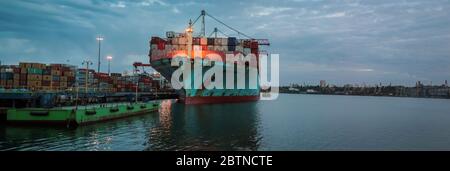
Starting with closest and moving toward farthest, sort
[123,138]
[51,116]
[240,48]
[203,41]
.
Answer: [123,138] → [51,116] → [203,41] → [240,48]

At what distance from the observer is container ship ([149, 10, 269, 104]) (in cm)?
6438

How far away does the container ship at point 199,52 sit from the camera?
64375 millimetres

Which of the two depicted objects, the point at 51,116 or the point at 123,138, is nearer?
the point at 123,138

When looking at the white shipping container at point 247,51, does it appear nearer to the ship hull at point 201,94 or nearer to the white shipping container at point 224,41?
the white shipping container at point 224,41

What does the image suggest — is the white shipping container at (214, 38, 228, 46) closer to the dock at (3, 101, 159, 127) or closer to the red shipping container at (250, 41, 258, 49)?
the red shipping container at (250, 41, 258, 49)

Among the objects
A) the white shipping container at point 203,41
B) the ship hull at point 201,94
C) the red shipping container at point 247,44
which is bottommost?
the ship hull at point 201,94

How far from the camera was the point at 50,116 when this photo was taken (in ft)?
97.7

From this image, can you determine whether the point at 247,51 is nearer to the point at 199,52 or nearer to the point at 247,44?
the point at 247,44

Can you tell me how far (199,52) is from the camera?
215 ft

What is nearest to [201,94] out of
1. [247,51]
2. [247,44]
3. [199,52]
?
[199,52]

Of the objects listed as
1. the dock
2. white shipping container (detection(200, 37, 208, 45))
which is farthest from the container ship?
the dock

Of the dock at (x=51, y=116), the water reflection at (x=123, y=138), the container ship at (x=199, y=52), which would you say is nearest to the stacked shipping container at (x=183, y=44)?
the container ship at (x=199, y=52)

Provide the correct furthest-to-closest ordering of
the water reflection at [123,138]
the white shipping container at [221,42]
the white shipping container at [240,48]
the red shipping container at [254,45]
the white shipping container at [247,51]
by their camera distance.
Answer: the red shipping container at [254,45]
the white shipping container at [247,51]
the white shipping container at [240,48]
the white shipping container at [221,42]
the water reflection at [123,138]
